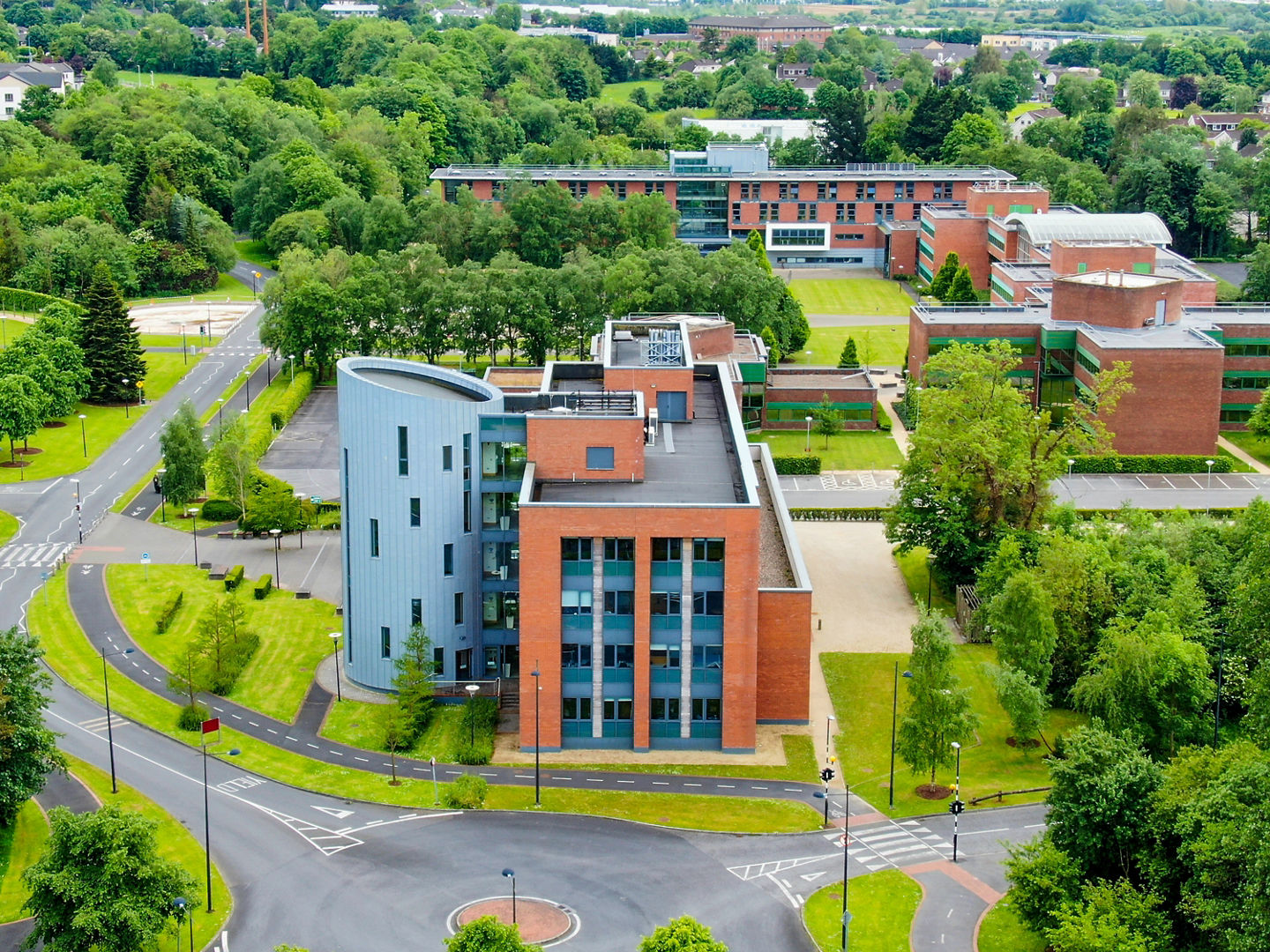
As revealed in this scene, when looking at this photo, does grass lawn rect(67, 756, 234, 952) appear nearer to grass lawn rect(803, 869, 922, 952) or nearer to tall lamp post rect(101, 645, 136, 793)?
tall lamp post rect(101, 645, 136, 793)

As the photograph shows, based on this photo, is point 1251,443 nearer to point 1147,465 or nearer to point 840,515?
point 1147,465

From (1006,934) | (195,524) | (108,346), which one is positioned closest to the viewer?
(1006,934)

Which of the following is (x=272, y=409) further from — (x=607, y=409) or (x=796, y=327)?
(x=607, y=409)

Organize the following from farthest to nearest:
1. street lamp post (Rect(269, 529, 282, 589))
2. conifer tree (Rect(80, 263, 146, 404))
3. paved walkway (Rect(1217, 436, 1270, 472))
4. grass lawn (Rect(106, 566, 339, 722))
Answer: conifer tree (Rect(80, 263, 146, 404))
paved walkway (Rect(1217, 436, 1270, 472))
street lamp post (Rect(269, 529, 282, 589))
grass lawn (Rect(106, 566, 339, 722))

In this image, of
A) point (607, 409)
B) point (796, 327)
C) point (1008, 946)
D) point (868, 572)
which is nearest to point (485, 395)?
point (607, 409)

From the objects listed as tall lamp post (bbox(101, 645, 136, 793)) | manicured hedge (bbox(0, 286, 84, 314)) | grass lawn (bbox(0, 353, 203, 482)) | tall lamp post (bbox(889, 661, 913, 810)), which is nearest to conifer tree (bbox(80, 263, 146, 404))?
grass lawn (bbox(0, 353, 203, 482))

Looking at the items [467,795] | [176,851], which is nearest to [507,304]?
[467,795]
